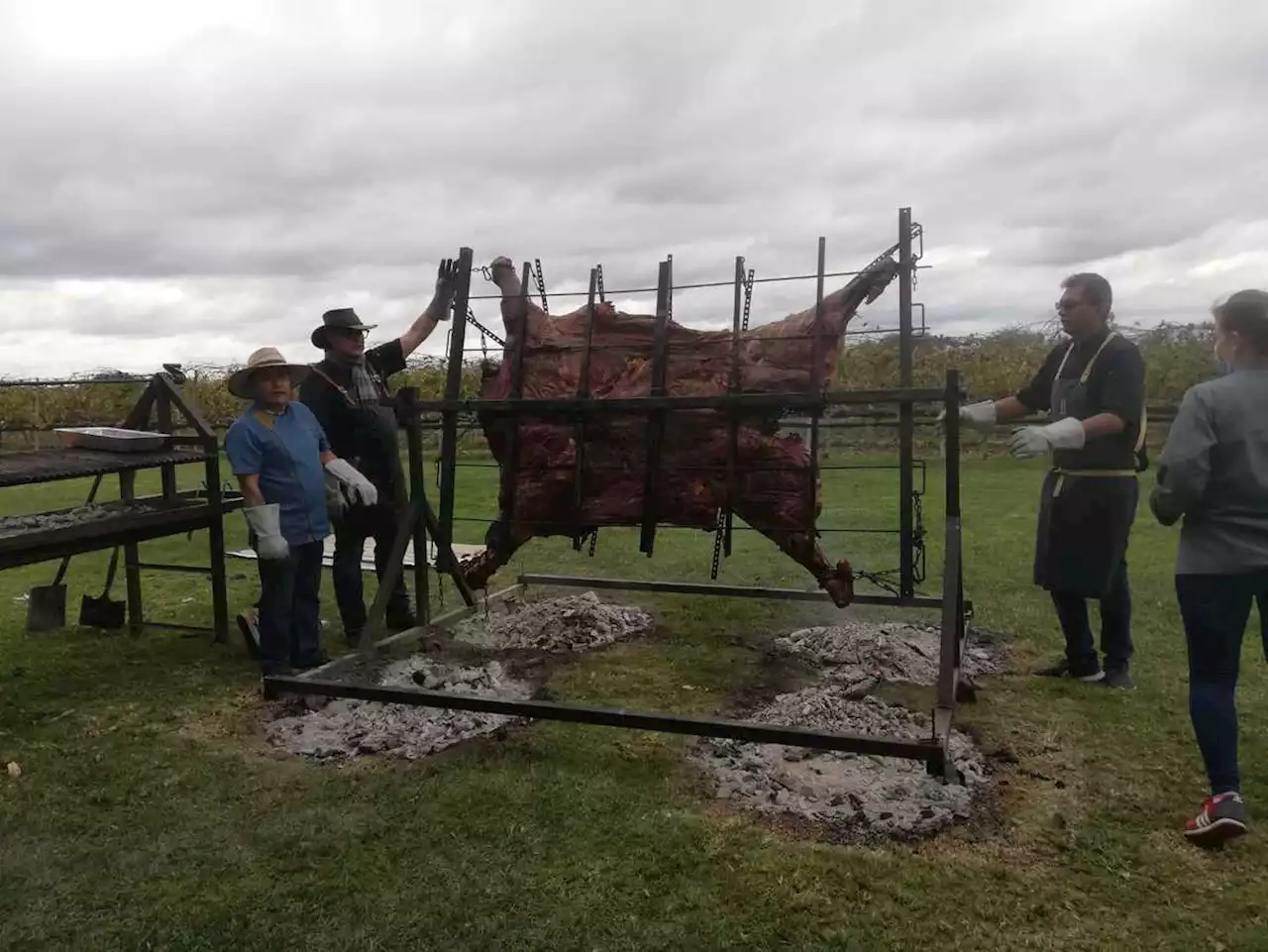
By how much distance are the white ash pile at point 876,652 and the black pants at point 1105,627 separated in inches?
19.9

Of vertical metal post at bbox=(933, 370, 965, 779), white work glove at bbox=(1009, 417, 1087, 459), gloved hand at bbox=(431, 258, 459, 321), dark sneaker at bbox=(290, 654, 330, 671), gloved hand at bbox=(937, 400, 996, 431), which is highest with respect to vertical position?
gloved hand at bbox=(431, 258, 459, 321)

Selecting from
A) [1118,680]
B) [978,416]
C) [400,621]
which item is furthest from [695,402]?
[400,621]

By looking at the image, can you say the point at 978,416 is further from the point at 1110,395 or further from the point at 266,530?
the point at 266,530

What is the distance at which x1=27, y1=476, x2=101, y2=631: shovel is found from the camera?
6.35 metres

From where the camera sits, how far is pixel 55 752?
4.51 m

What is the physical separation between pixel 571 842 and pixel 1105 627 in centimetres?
352

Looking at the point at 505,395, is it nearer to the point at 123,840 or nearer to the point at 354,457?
the point at 354,457

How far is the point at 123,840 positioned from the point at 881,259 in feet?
14.4

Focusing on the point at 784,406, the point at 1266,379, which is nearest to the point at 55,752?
the point at 784,406

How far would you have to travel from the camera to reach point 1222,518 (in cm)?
340

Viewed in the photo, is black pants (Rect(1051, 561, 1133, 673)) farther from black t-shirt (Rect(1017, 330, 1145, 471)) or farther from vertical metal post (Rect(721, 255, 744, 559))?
vertical metal post (Rect(721, 255, 744, 559))

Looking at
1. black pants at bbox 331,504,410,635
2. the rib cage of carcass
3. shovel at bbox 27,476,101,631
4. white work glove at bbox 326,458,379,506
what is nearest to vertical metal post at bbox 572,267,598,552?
the rib cage of carcass

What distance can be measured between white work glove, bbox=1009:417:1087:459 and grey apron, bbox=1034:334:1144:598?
0.43 meters

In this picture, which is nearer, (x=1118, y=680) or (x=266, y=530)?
(x=266, y=530)
